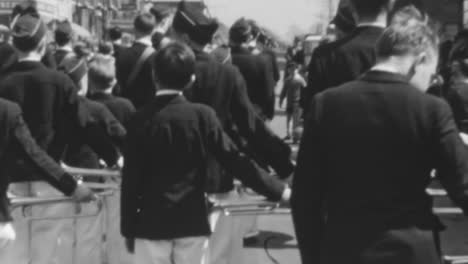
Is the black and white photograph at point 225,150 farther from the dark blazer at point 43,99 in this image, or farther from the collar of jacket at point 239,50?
the collar of jacket at point 239,50

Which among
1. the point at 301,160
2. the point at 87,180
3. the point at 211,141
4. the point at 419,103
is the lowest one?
the point at 87,180

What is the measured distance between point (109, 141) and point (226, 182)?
1.09 metres

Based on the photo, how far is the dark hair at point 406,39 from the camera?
3883 mm

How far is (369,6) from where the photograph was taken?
496cm

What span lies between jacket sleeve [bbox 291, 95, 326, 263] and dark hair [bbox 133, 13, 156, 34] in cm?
543

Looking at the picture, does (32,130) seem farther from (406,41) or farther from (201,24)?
(406,41)

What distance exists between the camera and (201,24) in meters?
7.16

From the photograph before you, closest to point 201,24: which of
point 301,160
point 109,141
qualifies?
point 109,141

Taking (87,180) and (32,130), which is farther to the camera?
(87,180)

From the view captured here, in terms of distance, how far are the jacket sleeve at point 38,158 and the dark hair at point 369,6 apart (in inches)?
77.8

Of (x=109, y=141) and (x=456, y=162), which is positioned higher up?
(x=456, y=162)

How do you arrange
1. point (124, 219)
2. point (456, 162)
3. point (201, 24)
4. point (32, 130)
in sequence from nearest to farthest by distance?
point (456, 162), point (124, 219), point (32, 130), point (201, 24)

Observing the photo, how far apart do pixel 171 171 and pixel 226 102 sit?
1697 mm

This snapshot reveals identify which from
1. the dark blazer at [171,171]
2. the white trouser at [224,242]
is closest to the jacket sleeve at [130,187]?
the dark blazer at [171,171]
